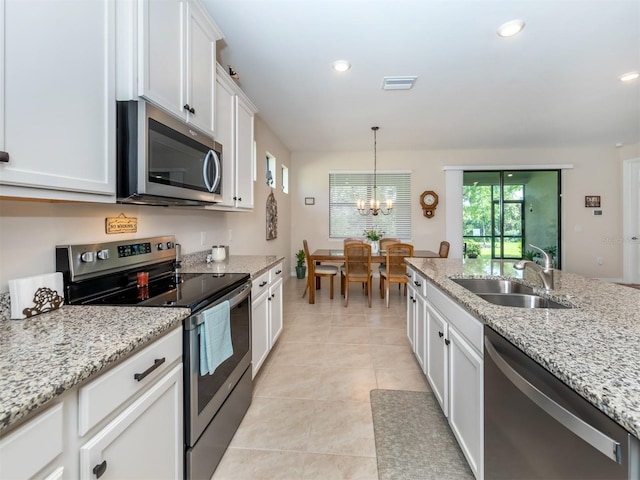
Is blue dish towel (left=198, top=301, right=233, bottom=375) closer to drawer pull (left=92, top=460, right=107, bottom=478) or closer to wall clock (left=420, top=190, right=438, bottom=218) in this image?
drawer pull (left=92, top=460, right=107, bottom=478)

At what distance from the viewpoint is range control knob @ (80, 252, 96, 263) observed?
130 centimetres

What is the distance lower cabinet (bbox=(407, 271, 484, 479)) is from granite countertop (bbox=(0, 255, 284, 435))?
1.24m

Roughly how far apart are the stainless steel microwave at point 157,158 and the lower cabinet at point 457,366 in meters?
1.55

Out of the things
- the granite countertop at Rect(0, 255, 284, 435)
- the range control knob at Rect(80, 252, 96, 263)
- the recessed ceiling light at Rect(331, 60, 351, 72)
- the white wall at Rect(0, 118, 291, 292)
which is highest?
the recessed ceiling light at Rect(331, 60, 351, 72)

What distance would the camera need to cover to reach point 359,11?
2.04 meters

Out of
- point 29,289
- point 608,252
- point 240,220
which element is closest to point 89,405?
point 29,289

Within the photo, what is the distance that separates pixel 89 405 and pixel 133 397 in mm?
175

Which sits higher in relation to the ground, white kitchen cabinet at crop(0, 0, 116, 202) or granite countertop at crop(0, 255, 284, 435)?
white kitchen cabinet at crop(0, 0, 116, 202)

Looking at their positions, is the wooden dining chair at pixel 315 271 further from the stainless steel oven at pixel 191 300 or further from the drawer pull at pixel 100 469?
the drawer pull at pixel 100 469

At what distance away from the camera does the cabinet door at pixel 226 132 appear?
211 cm

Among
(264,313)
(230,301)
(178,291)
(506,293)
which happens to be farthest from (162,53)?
(506,293)

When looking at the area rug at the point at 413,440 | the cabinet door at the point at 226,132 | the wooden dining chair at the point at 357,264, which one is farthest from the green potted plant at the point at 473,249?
the cabinet door at the point at 226,132

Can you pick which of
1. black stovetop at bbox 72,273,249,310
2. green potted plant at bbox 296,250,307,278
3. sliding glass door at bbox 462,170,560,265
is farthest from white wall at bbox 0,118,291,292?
sliding glass door at bbox 462,170,560,265

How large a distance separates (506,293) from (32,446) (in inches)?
82.8
